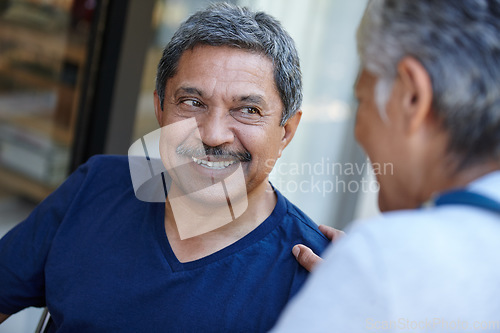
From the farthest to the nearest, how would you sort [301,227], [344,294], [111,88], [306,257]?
[111,88] < [301,227] < [306,257] < [344,294]

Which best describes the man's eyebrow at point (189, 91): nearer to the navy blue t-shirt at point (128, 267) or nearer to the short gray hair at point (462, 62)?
the navy blue t-shirt at point (128, 267)

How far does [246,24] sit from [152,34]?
160 cm

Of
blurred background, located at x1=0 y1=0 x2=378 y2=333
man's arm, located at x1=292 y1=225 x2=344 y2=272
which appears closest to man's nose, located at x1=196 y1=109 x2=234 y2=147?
man's arm, located at x1=292 y1=225 x2=344 y2=272

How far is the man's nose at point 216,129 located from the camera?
4.33ft

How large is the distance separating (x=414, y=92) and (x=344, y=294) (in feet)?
0.91

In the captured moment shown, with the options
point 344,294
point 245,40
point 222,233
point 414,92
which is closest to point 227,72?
point 245,40

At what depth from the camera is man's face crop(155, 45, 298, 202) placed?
1.32m

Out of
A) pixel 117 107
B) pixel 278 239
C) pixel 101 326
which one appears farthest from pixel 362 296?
pixel 117 107

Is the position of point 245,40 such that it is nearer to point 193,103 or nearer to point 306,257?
point 193,103

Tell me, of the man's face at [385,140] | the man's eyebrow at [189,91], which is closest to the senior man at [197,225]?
the man's eyebrow at [189,91]

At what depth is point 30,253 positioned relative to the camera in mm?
1445

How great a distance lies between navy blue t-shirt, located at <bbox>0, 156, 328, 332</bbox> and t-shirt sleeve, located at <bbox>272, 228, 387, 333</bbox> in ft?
1.82

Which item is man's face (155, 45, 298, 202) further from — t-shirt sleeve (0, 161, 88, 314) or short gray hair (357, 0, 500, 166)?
short gray hair (357, 0, 500, 166)

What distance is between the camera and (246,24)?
135cm
